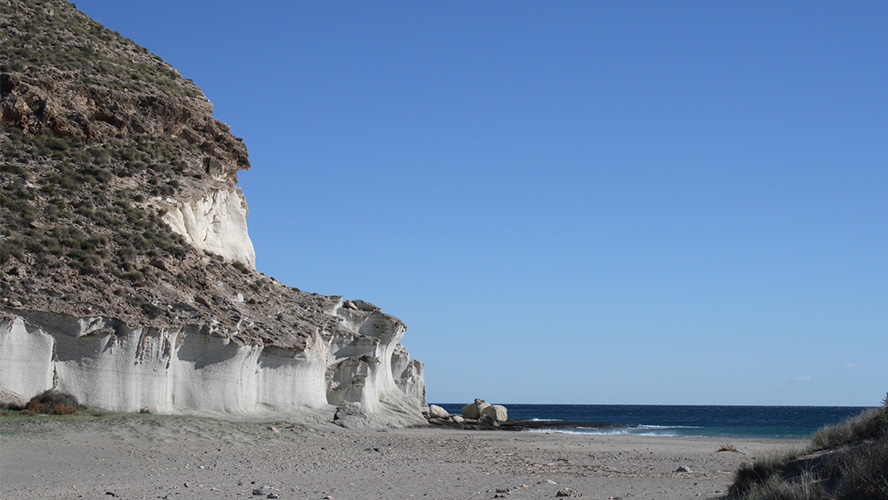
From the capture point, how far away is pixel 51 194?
29.5 metres

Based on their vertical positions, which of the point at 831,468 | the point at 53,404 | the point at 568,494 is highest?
→ the point at 53,404

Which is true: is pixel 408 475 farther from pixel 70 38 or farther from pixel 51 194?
pixel 70 38

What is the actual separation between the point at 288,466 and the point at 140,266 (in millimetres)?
14084

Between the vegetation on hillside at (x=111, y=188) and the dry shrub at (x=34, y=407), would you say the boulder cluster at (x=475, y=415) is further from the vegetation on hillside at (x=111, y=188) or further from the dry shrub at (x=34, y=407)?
the dry shrub at (x=34, y=407)

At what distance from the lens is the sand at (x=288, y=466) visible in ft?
43.7

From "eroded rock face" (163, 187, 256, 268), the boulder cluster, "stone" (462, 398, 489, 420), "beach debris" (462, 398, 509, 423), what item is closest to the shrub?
"eroded rock face" (163, 187, 256, 268)

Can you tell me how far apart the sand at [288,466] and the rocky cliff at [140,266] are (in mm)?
2788

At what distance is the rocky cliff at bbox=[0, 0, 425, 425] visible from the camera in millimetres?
23594

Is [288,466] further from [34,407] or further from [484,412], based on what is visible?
[484,412]

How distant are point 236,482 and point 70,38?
3409 centimetres

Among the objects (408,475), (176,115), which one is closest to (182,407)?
(408,475)

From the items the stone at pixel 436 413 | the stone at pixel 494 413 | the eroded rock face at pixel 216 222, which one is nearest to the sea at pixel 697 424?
the stone at pixel 494 413

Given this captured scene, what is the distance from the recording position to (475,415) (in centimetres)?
5000

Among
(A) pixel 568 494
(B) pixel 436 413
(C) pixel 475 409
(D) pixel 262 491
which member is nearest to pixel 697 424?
(C) pixel 475 409
